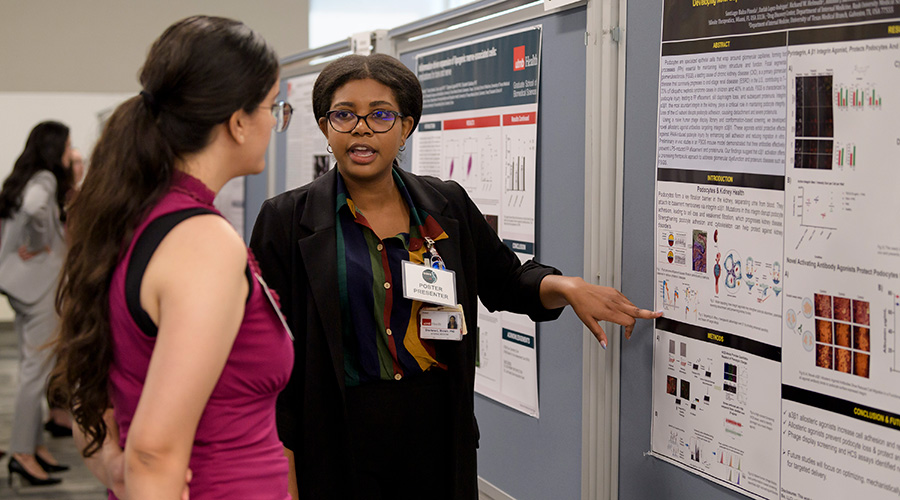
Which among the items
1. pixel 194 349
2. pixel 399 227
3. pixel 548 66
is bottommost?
pixel 194 349

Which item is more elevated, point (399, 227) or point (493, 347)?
point (399, 227)

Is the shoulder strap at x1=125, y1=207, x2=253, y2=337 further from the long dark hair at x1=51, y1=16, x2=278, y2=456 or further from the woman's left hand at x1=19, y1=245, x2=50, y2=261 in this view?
the woman's left hand at x1=19, y1=245, x2=50, y2=261

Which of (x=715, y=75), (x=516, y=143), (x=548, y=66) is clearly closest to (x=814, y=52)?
(x=715, y=75)

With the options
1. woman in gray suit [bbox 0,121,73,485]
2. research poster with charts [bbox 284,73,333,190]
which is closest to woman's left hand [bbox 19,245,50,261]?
woman in gray suit [bbox 0,121,73,485]

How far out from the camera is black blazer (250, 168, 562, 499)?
171 cm

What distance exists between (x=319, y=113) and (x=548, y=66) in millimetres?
602

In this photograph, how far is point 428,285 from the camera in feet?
5.76

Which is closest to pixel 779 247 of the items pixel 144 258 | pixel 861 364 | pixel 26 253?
pixel 861 364

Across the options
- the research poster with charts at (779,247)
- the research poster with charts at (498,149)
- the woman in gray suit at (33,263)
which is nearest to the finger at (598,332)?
the research poster with charts at (779,247)

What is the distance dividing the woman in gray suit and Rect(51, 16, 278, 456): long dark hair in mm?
3316

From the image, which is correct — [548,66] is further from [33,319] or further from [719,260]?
[33,319]

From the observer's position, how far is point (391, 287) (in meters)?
1.78

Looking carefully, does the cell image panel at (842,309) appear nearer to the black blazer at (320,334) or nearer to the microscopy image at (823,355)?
the microscopy image at (823,355)

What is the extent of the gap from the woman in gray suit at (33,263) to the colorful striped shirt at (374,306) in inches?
117
